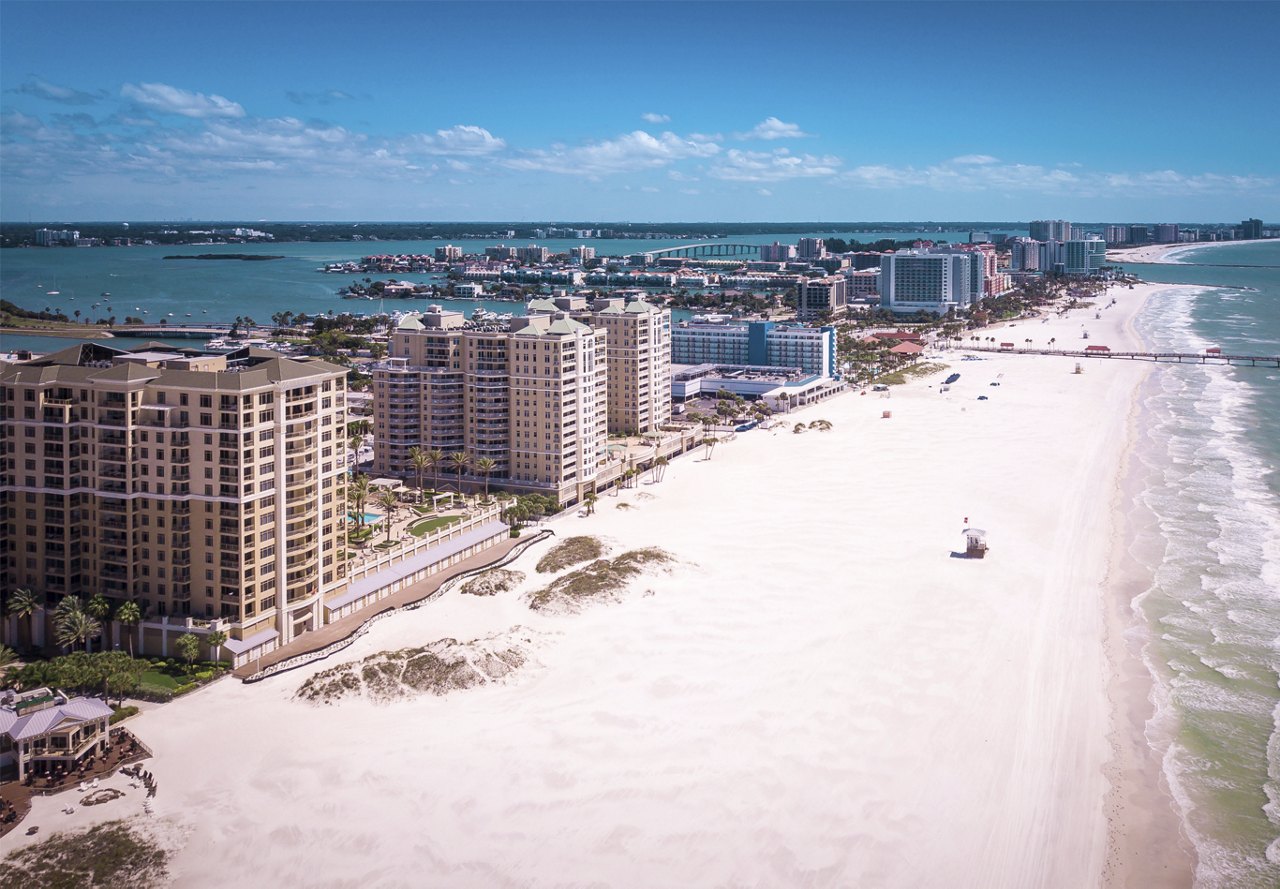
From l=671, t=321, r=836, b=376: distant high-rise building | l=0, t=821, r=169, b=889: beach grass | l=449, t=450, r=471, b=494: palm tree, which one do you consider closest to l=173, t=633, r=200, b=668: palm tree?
l=0, t=821, r=169, b=889: beach grass

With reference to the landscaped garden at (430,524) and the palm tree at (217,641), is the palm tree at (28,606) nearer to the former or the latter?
the palm tree at (217,641)

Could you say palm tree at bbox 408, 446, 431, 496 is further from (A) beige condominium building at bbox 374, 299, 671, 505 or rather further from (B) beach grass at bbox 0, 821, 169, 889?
(B) beach grass at bbox 0, 821, 169, 889

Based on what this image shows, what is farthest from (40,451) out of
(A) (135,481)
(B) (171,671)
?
(B) (171,671)

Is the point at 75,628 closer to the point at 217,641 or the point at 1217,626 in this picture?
the point at 217,641

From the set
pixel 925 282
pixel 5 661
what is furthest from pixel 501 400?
pixel 925 282

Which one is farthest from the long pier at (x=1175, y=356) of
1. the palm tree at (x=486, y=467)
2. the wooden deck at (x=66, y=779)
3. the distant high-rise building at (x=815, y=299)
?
the wooden deck at (x=66, y=779)
